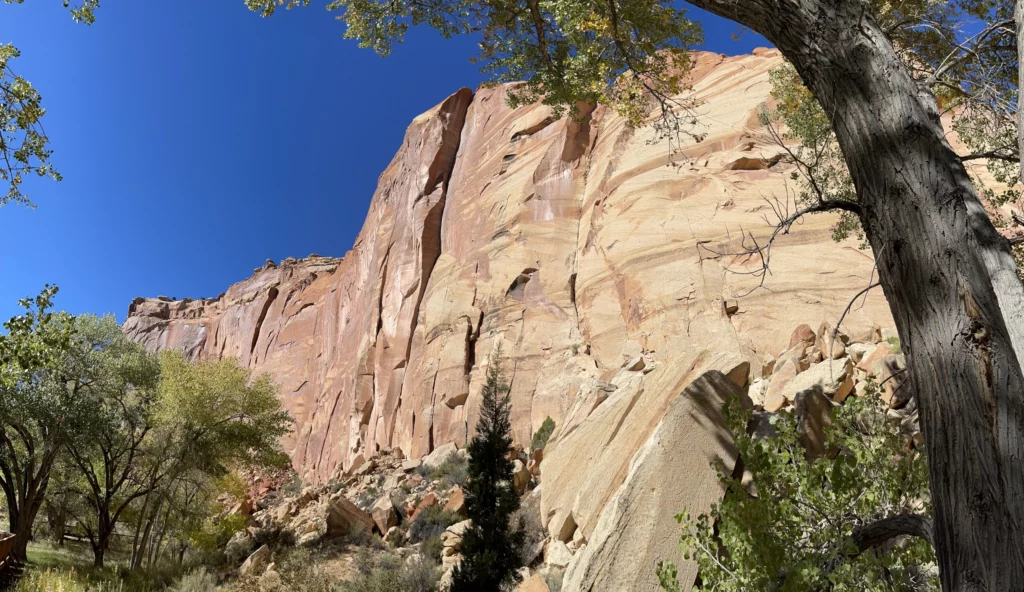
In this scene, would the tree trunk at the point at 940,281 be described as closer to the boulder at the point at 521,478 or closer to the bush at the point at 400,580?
the bush at the point at 400,580

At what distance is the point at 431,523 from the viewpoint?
1795cm

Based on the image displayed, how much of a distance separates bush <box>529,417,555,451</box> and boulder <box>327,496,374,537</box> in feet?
20.9

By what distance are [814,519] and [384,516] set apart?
17323 millimetres

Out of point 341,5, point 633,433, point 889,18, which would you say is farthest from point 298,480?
point 889,18

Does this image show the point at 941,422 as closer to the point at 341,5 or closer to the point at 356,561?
the point at 341,5

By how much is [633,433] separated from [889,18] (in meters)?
6.86

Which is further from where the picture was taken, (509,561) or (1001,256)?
(509,561)

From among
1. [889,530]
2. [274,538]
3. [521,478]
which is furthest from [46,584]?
[889,530]

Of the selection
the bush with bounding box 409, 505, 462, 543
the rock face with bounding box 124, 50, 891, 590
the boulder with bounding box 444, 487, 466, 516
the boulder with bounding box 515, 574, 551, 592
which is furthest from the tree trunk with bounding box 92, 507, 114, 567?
the boulder with bounding box 515, 574, 551, 592

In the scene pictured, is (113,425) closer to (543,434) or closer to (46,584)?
(46,584)

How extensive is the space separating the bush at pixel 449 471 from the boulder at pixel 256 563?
21.2ft

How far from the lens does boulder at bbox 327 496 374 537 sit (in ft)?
60.3

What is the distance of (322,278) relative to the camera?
55469 mm

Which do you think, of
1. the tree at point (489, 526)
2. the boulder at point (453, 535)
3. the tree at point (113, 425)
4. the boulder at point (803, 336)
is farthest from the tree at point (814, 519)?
the tree at point (113, 425)
